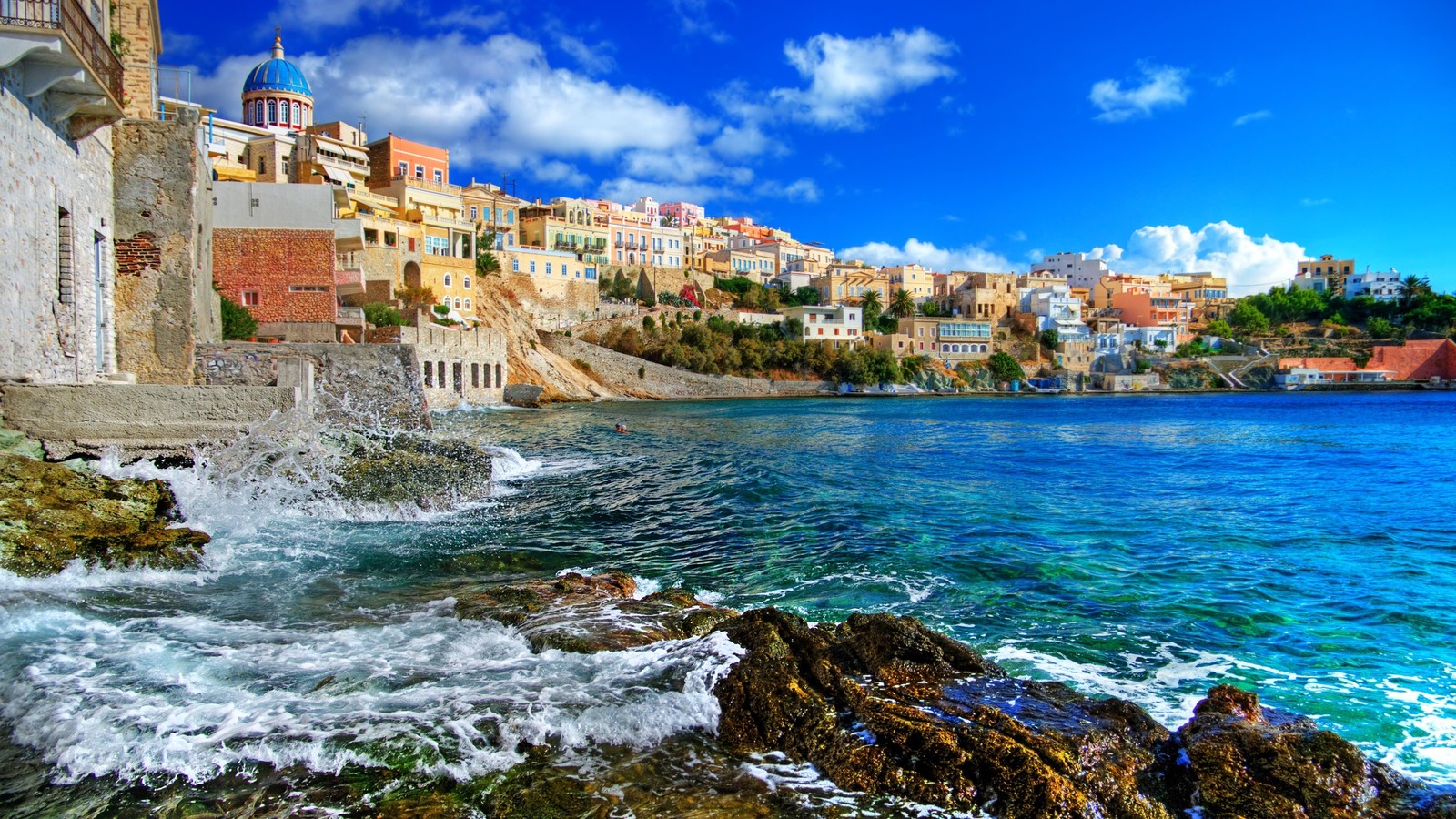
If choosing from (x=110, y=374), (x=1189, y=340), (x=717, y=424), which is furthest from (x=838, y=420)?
(x=1189, y=340)

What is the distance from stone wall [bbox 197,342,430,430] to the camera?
1384cm

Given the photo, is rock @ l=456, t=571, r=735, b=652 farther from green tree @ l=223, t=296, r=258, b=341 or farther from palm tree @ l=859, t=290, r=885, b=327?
palm tree @ l=859, t=290, r=885, b=327

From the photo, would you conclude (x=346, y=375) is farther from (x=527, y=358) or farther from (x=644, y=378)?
(x=644, y=378)

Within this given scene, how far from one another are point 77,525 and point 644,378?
52.5 meters

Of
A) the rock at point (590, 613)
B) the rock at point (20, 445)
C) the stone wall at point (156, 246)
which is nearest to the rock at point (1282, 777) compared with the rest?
the rock at point (590, 613)

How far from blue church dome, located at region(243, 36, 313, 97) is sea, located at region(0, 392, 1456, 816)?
1916 inches

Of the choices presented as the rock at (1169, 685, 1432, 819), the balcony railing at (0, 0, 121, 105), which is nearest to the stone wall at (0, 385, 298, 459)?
the balcony railing at (0, 0, 121, 105)

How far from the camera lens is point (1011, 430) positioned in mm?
35031

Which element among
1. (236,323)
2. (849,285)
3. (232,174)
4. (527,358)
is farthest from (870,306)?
(236,323)

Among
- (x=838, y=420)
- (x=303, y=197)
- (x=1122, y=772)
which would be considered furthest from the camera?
(x=838, y=420)

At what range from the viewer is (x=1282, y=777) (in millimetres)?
4242

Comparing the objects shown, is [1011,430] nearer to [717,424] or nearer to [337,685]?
[717,424]

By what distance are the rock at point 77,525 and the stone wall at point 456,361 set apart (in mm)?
21841

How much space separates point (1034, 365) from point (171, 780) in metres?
89.9
